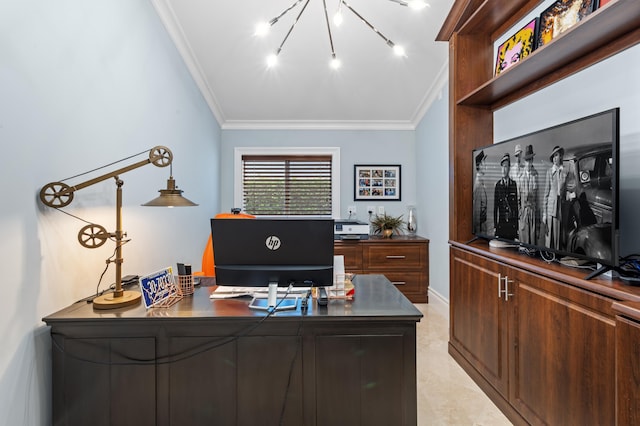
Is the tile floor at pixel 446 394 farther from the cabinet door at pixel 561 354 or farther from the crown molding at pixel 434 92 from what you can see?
the crown molding at pixel 434 92

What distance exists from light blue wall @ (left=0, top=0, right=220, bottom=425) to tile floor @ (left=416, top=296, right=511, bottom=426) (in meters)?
1.95

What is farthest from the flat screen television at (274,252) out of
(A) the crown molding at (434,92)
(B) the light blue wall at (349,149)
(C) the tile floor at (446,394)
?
(B) the light blue wall at (349,149)

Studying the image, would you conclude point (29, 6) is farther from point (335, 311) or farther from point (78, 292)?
point (335, 311)

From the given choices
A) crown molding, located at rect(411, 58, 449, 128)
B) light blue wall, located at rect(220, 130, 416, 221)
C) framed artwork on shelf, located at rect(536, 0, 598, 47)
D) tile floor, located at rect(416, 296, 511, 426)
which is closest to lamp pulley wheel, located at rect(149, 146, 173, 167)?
tile floor, located at rect(416, 296, 511, 426)

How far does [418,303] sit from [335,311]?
9.04 feet

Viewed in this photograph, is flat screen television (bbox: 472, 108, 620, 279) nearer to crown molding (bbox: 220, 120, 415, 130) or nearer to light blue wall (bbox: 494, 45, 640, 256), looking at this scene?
light blue wall (bbox: 494, 45, 640, 256)

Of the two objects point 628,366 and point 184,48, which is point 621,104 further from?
point 184,48

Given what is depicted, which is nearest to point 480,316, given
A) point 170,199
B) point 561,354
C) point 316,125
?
point 561,354

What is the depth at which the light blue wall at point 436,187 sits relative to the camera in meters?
3.34

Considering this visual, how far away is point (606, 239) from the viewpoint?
1.28m

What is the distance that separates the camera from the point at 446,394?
2082 mm

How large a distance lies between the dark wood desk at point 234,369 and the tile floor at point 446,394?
0.70 meters

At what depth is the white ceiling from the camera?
264cm

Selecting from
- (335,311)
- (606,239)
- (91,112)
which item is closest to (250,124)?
(91,112)
